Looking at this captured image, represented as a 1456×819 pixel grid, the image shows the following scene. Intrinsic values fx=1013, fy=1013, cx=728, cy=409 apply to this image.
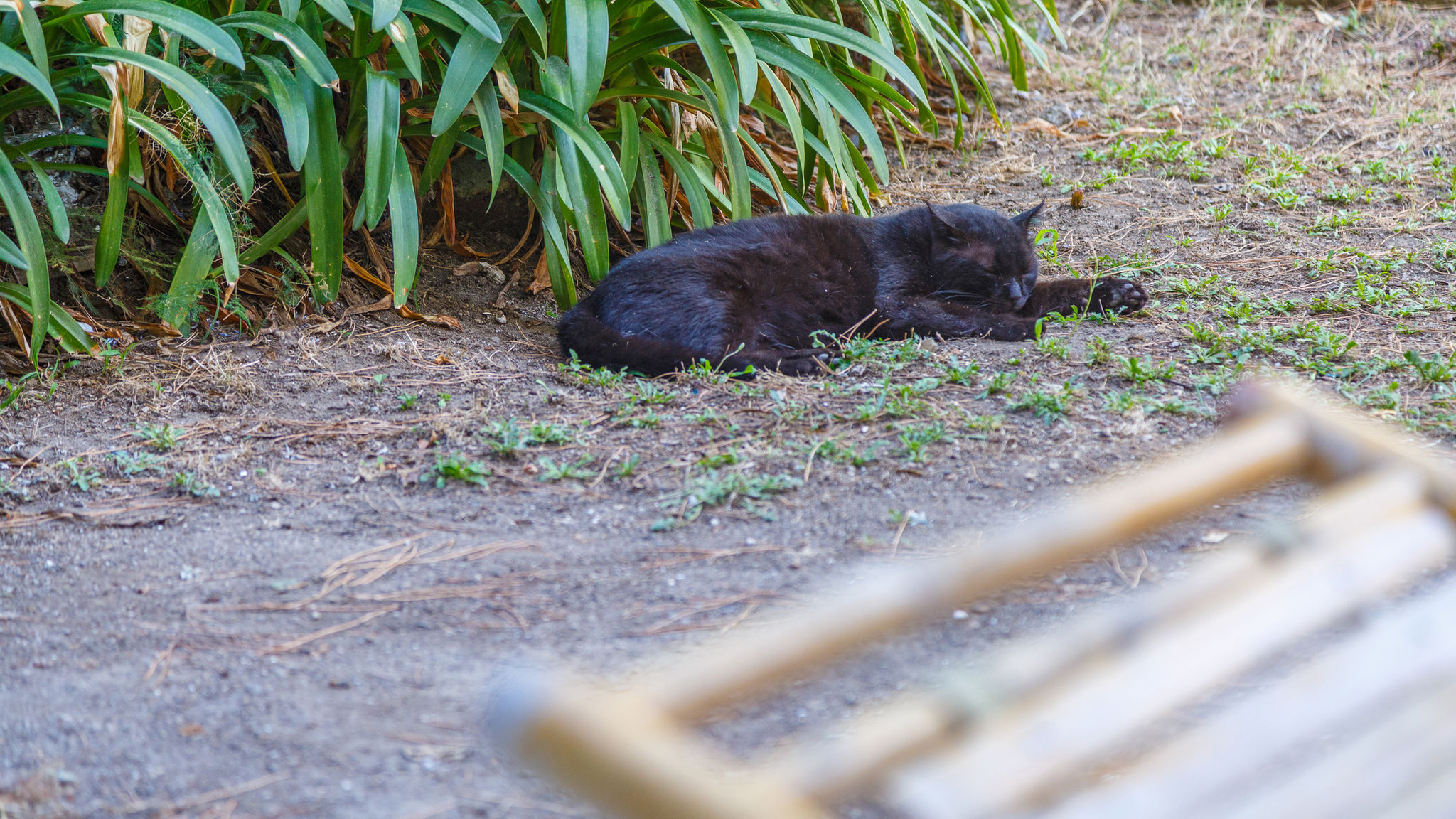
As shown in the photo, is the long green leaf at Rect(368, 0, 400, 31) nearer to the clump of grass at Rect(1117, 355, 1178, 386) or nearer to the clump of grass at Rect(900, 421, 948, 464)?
the clump of grass at Rect(900, 421, 948, 464)

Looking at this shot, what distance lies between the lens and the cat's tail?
9.61 ft

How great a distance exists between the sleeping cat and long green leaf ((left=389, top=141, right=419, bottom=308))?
1.59 ft

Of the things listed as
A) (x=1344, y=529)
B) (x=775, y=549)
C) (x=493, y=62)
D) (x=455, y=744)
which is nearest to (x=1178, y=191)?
(x=493, y=62)

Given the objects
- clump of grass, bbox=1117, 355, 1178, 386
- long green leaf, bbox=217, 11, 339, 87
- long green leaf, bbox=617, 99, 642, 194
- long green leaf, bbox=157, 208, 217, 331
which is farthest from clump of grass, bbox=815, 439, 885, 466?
long green leaf, bbox=157, 208, 217, 331

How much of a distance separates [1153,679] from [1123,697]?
42 mm

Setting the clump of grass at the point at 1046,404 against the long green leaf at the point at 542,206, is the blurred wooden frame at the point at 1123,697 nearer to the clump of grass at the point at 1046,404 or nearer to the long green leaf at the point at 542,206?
the clump of grass at the point at 1046,404

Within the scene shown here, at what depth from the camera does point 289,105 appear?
9.51ft

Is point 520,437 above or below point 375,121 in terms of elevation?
below

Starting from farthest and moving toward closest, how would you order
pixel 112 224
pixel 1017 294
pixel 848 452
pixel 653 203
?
pixel 653 203 → pixel 1017 294 → pixel 112 224 → pixel 848 452

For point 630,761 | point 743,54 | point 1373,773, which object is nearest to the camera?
point 630,761

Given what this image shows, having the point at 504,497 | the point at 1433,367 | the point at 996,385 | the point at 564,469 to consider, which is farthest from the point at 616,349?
the point at 1433,367

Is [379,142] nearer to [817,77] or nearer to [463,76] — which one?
[463,76]

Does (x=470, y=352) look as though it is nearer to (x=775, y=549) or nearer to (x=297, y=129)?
(x=297, y=129)

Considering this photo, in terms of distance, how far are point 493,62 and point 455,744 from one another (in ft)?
7.41
